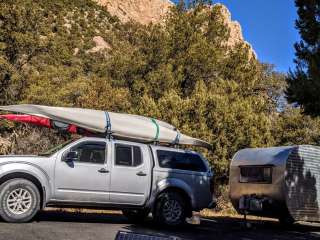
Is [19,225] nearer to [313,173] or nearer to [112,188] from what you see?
[112,188]

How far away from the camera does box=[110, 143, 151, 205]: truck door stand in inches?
416

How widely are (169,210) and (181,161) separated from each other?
4.04ft

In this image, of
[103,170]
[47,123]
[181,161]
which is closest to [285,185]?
[181,161]

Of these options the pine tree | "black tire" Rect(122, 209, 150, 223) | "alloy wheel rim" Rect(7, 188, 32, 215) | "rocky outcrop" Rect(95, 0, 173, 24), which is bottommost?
"black tire" Rect(122, 209, 150, 223)

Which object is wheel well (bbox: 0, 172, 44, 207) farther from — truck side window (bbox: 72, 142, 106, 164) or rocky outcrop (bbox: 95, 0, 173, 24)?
rocky outcrop (bbox: 95, 0, 173, 24)

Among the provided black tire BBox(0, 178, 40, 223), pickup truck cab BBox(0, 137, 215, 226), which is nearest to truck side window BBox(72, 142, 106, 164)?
pickup truck cab BBox(0, 137, 215, 226)

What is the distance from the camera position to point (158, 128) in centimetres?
1214

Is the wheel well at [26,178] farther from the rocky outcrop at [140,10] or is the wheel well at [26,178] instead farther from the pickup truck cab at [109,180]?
the rocky outcrop at [140,10]

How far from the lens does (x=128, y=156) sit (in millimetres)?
10977

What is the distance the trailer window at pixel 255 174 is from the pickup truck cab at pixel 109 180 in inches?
108

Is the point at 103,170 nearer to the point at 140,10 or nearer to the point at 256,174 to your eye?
the point at 256,174

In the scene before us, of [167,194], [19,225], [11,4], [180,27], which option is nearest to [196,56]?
[180,27]

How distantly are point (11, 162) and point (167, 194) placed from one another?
11.6 feet

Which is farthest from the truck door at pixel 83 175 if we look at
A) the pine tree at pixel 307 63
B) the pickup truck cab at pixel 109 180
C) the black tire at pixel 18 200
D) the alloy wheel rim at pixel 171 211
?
the pine tree at pixel 307 63
